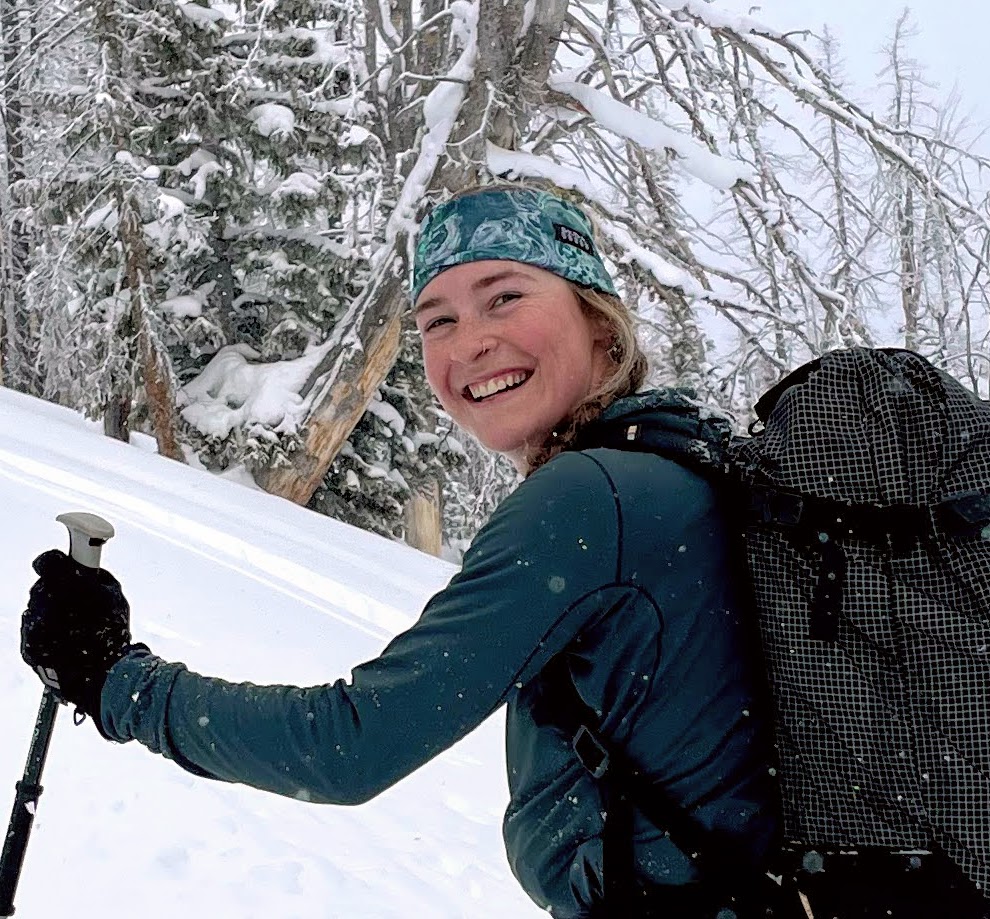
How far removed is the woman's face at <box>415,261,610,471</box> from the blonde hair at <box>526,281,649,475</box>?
2 centimetres

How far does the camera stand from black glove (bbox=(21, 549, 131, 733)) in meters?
1.67

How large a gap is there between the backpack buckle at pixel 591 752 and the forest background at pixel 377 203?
5.68m

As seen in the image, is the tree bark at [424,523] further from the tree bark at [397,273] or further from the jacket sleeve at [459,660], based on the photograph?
the jacket sleeve at [459,660]

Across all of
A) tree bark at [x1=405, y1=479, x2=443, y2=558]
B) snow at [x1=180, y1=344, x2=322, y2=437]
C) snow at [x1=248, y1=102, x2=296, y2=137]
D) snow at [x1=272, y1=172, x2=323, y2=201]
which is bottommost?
tree bark at [x1=405, y1=479, x2=443, y2=558]

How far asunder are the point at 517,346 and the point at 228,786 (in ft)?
8.85

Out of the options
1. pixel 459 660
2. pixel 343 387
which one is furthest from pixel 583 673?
pixel 343 387

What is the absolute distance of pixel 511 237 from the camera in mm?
1844

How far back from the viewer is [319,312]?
13.5m

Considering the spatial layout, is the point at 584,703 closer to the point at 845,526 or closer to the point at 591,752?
the point at 591,752

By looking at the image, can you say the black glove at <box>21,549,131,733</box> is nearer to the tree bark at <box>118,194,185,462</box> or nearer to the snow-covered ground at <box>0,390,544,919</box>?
the snow-covered ground at <box>0,390,544,919</box>

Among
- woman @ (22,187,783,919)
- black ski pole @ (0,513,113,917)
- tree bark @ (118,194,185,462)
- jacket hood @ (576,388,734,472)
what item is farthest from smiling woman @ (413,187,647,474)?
tree bark @ (118,194,185,462)

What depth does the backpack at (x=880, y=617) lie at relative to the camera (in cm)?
122

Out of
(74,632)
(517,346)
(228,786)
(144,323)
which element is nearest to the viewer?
(74,632)

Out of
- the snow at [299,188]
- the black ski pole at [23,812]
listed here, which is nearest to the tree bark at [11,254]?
the snow at [299,188]
